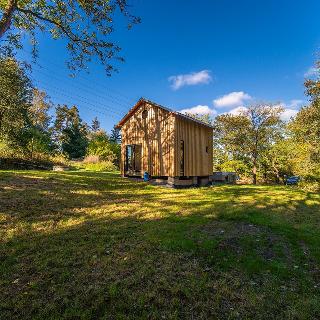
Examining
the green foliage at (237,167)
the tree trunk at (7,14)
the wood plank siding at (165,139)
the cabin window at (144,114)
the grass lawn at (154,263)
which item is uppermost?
the tree trunk at (7,14)

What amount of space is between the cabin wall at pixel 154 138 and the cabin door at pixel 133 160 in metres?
0.49

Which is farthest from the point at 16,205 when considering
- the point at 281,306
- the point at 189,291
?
the point at 281,306

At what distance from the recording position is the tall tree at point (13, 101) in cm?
2153

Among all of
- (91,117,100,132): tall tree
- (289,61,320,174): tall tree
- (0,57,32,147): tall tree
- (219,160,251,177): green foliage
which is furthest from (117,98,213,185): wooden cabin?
(91,117,100,132): tall tree

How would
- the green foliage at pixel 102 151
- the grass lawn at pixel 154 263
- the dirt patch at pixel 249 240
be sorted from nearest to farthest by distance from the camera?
1. the grass lawn at pixel 154 263
2. the dirt patch at pixel 249 240
3. the green foliage at pixel 102 151

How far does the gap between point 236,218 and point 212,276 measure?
4098mm

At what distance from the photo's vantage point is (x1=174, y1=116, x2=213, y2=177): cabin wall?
18.0 meters

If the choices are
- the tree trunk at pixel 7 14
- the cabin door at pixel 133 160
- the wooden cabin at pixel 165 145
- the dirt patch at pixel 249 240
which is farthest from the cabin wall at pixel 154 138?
the tree trunk at pixel 7 14

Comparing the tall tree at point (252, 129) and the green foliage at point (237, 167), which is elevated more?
the tall tree at point (252, 129)

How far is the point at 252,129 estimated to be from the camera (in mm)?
31453

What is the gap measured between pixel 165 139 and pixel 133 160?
13.7 feet

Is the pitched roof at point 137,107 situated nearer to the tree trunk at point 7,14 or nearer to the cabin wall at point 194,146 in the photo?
the cabin wall at point 194,146

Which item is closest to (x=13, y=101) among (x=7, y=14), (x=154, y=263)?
(x=7, y=14)

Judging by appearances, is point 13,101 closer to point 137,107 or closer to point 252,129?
point 137,107
